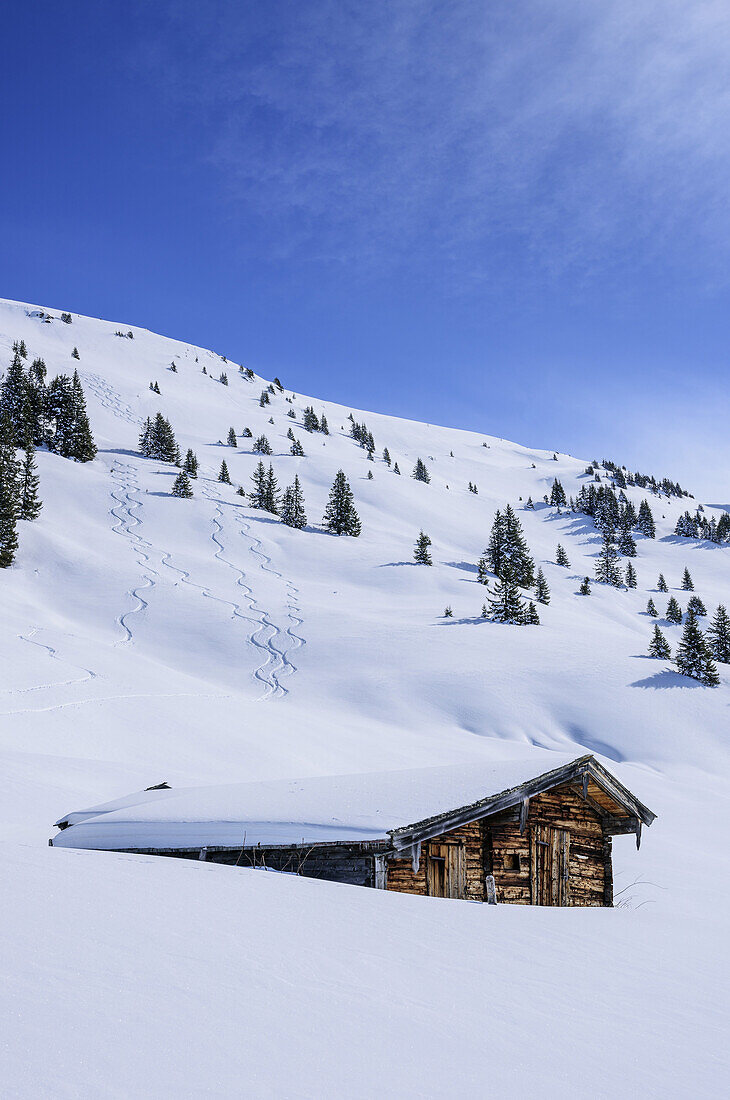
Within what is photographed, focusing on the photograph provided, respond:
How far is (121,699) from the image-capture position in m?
25.0

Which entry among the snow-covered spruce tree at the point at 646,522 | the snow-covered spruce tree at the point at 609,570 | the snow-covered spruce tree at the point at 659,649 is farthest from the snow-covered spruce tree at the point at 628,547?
the snow-covered spruce tree at the point at 659,649

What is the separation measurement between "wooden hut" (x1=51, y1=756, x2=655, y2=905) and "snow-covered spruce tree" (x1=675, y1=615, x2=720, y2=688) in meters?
29.1

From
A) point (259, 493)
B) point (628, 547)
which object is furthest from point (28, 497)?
point (628, 547)

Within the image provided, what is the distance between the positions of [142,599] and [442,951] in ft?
129

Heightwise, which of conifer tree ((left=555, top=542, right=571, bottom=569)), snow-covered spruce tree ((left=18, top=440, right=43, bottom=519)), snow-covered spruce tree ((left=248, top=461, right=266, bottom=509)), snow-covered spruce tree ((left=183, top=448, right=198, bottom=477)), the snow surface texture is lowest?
the snow surface texture

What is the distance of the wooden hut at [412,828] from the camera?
890cm

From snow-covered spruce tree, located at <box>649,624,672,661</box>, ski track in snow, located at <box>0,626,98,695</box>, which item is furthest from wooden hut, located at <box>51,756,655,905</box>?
snow-covered spruce tree, located at <box>649,624,672,661</box>

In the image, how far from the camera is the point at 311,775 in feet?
70.0

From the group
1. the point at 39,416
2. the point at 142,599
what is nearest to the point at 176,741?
the point at 142,599

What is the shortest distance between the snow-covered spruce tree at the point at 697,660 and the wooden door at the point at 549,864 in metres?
30.0

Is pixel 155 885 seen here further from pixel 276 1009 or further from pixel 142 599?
pixel 142 599

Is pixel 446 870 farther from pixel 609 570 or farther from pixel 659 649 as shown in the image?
pixel 609 570

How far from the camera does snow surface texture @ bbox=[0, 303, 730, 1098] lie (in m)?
3.55

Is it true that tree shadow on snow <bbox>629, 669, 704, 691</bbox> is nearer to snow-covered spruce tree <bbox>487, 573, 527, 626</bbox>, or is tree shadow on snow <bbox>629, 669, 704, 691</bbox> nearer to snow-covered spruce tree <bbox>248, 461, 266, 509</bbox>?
snow-covered spruce tree <bbox>487, 573, 527, 626</bbox>
